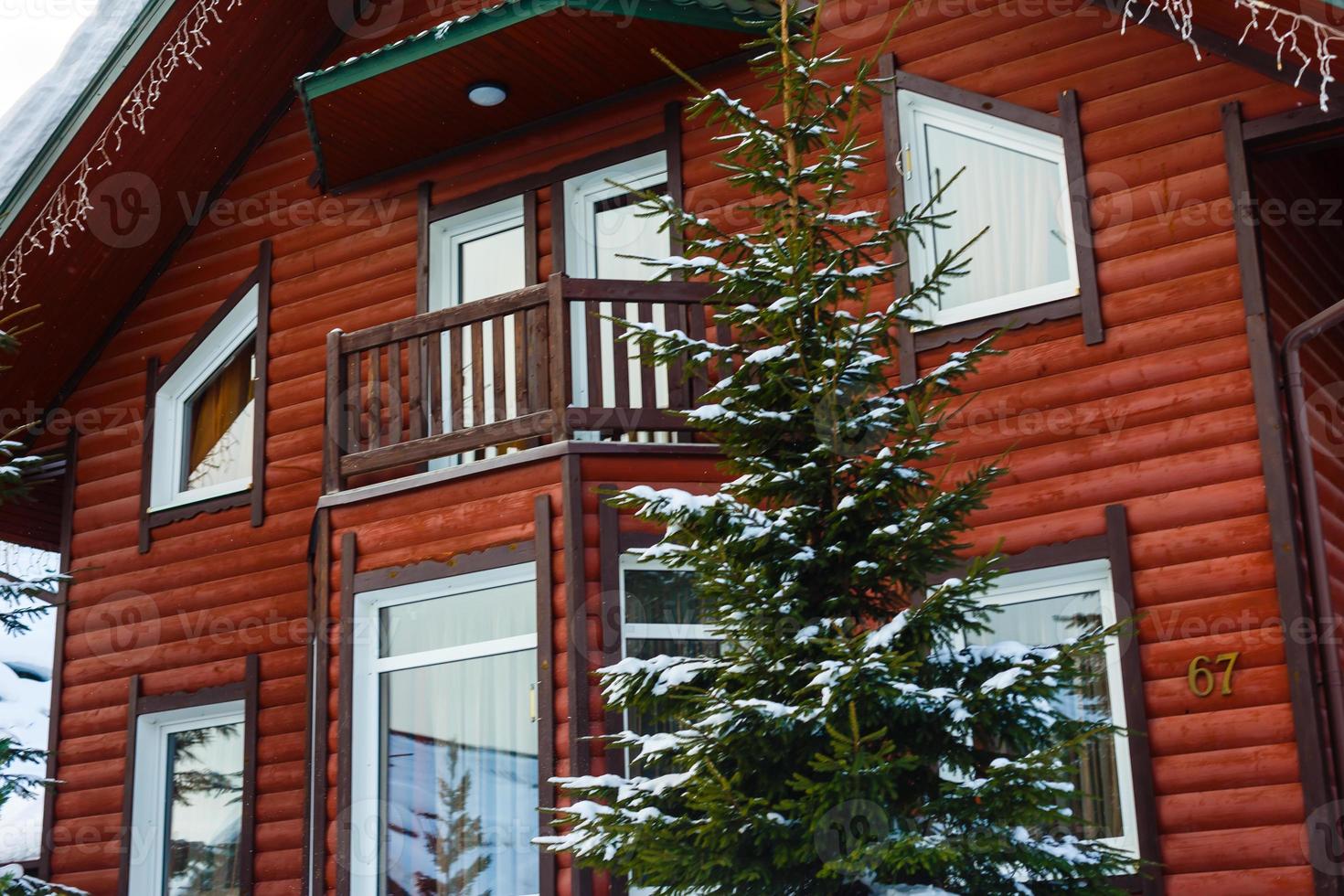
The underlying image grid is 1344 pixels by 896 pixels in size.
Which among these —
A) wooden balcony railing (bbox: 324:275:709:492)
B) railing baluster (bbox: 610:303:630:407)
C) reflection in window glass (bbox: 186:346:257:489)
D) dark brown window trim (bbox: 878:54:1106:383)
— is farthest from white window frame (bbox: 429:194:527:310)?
dark brown window trim (bbox: 878:54:1106:383)

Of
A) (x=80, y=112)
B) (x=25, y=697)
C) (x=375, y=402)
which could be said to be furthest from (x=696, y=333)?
(x=25, y=697)

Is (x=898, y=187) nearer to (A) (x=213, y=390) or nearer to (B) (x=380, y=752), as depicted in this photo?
(B) (x=380, y=752)

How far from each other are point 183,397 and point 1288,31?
8.48 metres

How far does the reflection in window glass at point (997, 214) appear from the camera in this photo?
9141 millimetres

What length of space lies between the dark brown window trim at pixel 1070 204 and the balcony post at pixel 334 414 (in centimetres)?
319

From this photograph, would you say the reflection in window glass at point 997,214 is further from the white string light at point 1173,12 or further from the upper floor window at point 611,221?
the upper floor window at point 611,221

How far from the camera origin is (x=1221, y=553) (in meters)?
8.04

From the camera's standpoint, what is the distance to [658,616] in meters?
8.30

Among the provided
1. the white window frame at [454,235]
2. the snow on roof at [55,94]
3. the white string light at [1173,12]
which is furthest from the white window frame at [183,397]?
the white string light at [1173,12]

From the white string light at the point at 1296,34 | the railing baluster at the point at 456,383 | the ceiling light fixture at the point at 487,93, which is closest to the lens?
the white string light at the point at 1296,34

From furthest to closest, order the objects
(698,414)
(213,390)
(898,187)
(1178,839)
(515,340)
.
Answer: (213,390) → (898,187) → (515,340) → (1178,839) → (698,414)

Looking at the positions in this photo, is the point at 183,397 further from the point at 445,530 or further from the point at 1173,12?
the point at 1173,12

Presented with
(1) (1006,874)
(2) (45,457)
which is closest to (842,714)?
(1) (1006,874)

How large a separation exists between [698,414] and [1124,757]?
3.14 m
